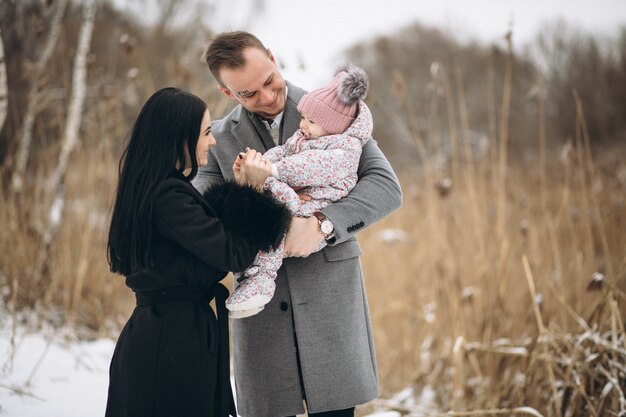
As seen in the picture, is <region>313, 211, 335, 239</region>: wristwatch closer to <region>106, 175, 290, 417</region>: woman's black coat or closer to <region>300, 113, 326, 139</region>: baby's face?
<region>106, 175, 290, 417</region>: woman's black coat

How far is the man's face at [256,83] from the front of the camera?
5.58 feet

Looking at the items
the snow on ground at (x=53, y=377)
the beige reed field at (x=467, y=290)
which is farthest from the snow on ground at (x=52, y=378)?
the beige reed field at (x=467, y=290)

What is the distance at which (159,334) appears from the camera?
1463 mm

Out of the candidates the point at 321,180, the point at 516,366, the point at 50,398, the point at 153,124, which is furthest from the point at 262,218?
the point at 516,366

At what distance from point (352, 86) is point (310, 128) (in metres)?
0.18

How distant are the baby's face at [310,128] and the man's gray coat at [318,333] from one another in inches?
7.8

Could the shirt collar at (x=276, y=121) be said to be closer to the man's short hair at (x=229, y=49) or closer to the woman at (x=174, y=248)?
the man's short hair at (x=229, y=49)

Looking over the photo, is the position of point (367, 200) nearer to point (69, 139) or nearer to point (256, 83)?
point (256, 83)

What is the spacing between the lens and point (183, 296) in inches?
59.0

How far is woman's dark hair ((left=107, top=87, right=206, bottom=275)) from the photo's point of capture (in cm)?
143

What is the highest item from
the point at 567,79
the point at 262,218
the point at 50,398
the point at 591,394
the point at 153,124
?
the point at 567,79

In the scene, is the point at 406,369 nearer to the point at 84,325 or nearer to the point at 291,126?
the point at 84,325

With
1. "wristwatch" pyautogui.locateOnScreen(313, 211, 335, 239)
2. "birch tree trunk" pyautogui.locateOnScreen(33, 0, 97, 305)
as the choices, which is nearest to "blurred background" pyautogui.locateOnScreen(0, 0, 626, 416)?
"birch tree trunk" pyautogui.locateOnScreen(33, 0, 97, 305)

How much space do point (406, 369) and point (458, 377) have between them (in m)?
1.03
